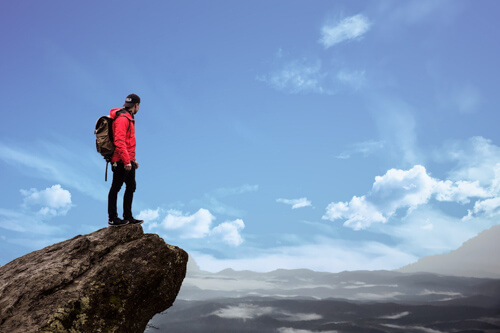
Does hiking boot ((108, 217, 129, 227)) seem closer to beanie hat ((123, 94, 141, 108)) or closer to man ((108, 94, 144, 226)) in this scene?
Result: man ((108, 94, 144, 226))

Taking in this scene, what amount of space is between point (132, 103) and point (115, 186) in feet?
8.53

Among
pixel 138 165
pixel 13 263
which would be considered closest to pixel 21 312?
pixel 13 263

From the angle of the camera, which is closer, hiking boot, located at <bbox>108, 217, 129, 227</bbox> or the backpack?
the backpack

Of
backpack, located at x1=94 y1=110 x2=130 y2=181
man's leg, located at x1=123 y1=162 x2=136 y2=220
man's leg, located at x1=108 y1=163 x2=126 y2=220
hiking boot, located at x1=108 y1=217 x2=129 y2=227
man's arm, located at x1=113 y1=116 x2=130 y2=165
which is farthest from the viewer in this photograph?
man's leg, located at x1=123 y1=162 x2=136 y2=220

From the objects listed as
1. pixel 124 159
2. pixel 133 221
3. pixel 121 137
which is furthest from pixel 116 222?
pixel 121 137

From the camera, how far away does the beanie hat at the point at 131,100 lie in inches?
469

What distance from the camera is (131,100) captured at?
39.2 feet

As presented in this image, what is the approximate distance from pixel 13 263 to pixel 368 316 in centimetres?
10539

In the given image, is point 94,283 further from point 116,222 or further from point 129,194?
point 129,194

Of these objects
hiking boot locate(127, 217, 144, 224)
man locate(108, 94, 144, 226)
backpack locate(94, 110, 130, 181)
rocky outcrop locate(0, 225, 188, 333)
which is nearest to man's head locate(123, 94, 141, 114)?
man locate(108, 94, 144, 226)

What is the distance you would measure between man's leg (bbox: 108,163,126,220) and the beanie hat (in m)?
1.90

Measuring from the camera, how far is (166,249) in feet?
38.3

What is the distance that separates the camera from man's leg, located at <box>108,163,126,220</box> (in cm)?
1152

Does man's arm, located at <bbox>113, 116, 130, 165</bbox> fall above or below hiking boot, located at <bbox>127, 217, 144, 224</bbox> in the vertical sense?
above
